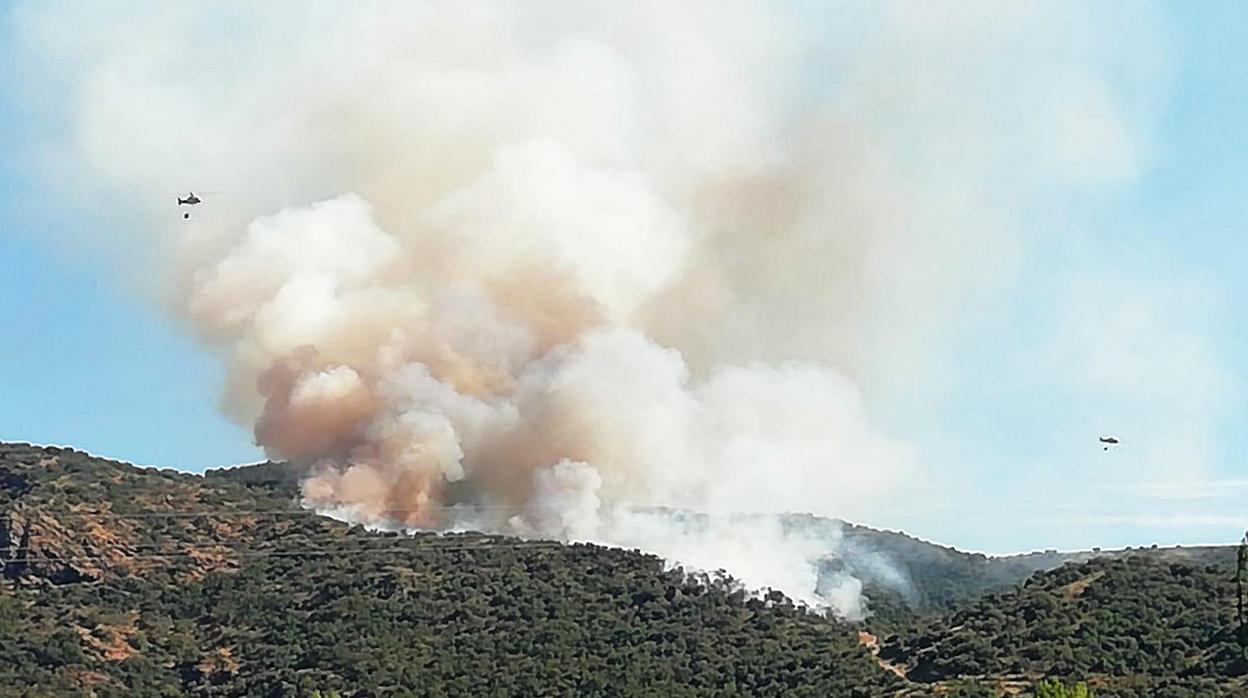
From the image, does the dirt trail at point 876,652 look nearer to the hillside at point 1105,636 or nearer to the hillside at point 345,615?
the hillside at point 1105,636

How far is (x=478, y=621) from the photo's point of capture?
6216 inches

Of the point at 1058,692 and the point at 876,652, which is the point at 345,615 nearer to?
the point at 876,652

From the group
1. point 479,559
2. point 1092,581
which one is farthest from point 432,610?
point 1092,581

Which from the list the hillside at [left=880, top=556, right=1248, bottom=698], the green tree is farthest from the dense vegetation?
the green tree

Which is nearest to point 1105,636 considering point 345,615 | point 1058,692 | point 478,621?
point 1058,692

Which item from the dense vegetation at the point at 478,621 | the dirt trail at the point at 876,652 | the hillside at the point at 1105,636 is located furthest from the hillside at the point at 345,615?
the hillside at the point at 1105,636

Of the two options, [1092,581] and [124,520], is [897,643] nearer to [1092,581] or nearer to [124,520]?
[1092,581]

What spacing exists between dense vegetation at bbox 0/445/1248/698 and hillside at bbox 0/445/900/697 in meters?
0.28

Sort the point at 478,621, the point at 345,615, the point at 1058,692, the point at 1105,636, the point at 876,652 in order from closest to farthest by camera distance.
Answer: the point at 1058,692 < the point at 1105,636 < the point at 876,652 < the point at 478,621 < the point at 345,615

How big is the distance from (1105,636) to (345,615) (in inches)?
2594

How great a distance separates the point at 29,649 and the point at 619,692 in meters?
53.3

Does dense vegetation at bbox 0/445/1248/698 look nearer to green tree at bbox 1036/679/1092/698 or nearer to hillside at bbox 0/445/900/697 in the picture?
hillside at bbox 0/445/900/697

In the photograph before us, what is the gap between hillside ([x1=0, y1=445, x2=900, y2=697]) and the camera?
471 ft

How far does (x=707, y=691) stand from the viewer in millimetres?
138875
